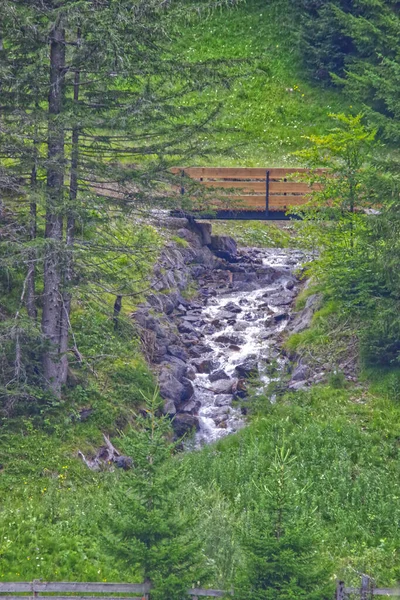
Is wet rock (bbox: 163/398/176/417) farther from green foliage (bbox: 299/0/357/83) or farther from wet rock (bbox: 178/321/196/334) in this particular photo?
green foliage (bbox: 299/0/357/83)

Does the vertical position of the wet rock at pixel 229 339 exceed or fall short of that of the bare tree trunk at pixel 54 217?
it falls short

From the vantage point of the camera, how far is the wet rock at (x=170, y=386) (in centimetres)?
2172

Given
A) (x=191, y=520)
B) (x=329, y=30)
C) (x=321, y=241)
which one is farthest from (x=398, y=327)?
(x=329, y=30)

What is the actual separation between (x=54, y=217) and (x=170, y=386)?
6.44 meters

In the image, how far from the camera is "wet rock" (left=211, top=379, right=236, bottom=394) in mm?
23562

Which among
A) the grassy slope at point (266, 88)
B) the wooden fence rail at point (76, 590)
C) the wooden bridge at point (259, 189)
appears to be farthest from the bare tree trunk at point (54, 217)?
the grassy slope at point (266, 88)

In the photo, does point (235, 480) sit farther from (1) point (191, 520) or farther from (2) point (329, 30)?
(2) point (329, 30)

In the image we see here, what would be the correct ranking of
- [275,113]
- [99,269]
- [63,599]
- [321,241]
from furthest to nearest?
[275,113] < [321,241] < [99,269] < [63,599]

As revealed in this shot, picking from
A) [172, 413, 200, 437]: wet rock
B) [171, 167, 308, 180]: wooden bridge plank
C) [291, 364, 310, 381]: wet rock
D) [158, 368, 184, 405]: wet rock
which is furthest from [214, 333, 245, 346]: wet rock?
[171, 167, 308, 180]: wooden bridge plank

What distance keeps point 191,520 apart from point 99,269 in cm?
854

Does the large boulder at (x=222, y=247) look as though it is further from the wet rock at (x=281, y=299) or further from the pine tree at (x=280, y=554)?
the pine tree at (x=280, y=554)

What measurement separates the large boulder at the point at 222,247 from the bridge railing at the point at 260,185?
2.31 metres

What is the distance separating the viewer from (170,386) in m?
22.1

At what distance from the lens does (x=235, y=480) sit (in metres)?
16.4
